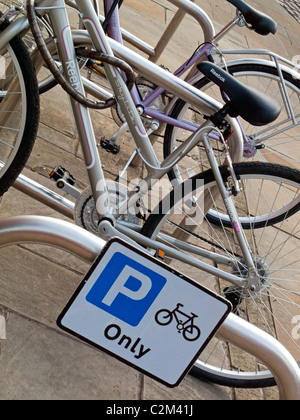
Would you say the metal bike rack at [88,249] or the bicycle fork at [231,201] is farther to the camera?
the bicycle fork at [231,201]

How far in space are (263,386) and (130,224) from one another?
107 centimetres

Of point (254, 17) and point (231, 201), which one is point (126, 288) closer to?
point (231, 201)

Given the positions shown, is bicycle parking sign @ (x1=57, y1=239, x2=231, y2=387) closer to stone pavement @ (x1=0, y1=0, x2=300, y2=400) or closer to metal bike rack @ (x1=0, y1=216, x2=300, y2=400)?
metal bike rack @ (x1=0, y1=216, x2=300, y2=400)

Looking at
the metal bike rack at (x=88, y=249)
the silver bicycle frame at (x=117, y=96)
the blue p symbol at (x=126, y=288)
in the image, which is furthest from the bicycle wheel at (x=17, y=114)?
the blue p symbol at (x=126, y=288)

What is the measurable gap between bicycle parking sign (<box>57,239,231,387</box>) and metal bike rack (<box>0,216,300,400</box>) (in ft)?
0.14

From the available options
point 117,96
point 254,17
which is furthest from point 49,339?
point 254,17

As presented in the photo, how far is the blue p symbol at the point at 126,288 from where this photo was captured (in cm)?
132

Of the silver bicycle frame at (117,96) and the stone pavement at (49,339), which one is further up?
the silver bicycle frame at (117,96)

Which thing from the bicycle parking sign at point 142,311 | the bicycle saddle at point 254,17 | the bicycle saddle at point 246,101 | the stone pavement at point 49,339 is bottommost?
the stone pavement at point 49,339

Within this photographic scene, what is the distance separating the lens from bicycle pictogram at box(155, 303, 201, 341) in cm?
135

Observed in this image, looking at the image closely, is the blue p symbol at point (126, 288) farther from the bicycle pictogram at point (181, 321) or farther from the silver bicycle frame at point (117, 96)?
the silver bicycle frame at point (117, 96)

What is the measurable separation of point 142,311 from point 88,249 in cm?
22
